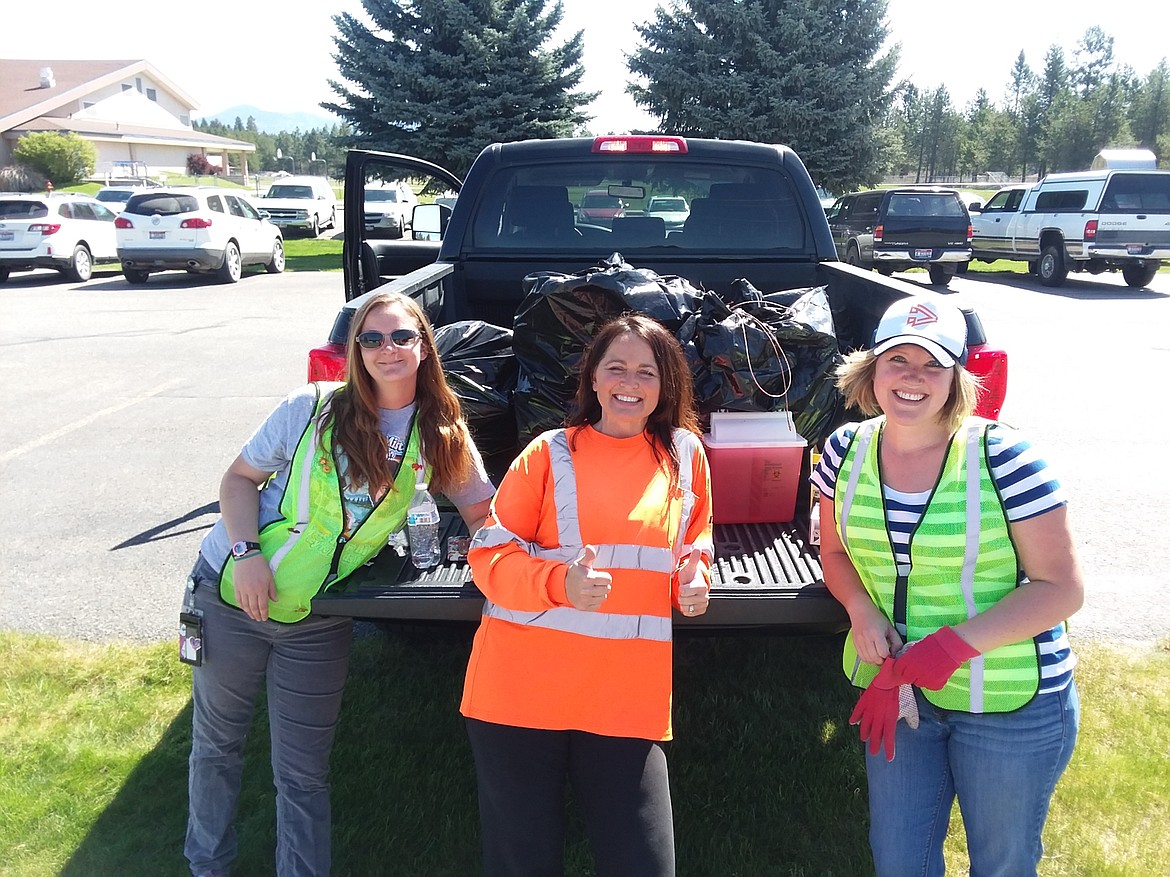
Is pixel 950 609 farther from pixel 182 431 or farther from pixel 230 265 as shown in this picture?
pixel 230 265

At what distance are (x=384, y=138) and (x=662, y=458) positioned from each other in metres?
23.5

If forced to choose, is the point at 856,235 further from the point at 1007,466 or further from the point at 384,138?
the point at 1007,466

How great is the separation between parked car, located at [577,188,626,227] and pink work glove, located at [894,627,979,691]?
10.4 feet

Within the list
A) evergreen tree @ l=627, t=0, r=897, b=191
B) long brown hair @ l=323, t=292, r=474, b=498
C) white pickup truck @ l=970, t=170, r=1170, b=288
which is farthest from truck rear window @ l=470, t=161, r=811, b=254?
evergreen tree @ l=627, t=0, r=897, b=191

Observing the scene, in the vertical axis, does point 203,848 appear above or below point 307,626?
below

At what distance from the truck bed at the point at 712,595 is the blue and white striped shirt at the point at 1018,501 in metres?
0.38

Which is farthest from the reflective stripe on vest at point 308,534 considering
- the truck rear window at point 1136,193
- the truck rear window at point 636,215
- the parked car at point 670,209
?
the truck rear window at point 1136,193

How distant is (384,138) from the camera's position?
935 inches

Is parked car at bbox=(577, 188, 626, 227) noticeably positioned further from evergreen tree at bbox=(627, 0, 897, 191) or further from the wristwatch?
evergreen tree at bbox=(627, 0, 897, 191)

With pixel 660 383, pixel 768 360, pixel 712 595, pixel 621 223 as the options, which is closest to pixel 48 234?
pixel 621 223

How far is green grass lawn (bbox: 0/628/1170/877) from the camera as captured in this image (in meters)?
2.66

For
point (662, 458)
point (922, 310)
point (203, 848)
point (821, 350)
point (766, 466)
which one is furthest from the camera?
point (821, 350)

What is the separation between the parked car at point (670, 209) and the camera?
468cm

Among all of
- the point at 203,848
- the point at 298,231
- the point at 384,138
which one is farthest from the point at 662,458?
the point at 298,231
